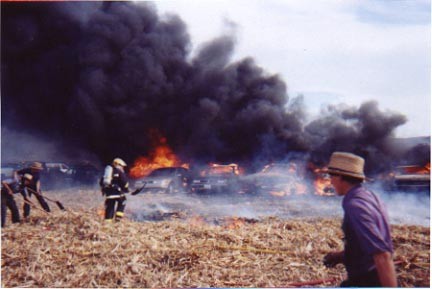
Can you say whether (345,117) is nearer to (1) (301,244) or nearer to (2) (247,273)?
(1) (301,244)

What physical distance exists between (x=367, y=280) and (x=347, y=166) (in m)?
0.88

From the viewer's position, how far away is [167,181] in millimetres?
14914

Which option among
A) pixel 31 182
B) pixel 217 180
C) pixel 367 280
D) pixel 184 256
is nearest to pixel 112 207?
pixel 31 182

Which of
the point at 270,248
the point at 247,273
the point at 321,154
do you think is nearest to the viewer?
the point at 247,273

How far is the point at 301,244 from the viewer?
6.69 meters

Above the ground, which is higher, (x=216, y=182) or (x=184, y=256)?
(x=216, y=182)

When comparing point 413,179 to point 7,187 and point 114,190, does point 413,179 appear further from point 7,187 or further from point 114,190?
point 7,187

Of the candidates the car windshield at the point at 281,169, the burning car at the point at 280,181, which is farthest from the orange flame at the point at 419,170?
the car windshield at the point at 281,169

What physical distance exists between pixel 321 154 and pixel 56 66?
12923 millimetres

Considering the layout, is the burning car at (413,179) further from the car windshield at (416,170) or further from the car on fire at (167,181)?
the car on fire at (167,181)

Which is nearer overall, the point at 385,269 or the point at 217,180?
the point at 385,269

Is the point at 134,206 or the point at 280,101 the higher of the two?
the point at 280,101

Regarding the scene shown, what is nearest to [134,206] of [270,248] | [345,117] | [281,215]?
[281,215]

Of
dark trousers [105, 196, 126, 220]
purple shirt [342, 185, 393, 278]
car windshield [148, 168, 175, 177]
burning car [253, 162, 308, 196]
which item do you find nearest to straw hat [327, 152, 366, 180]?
purple shirt [342, 185, 393, 278]
